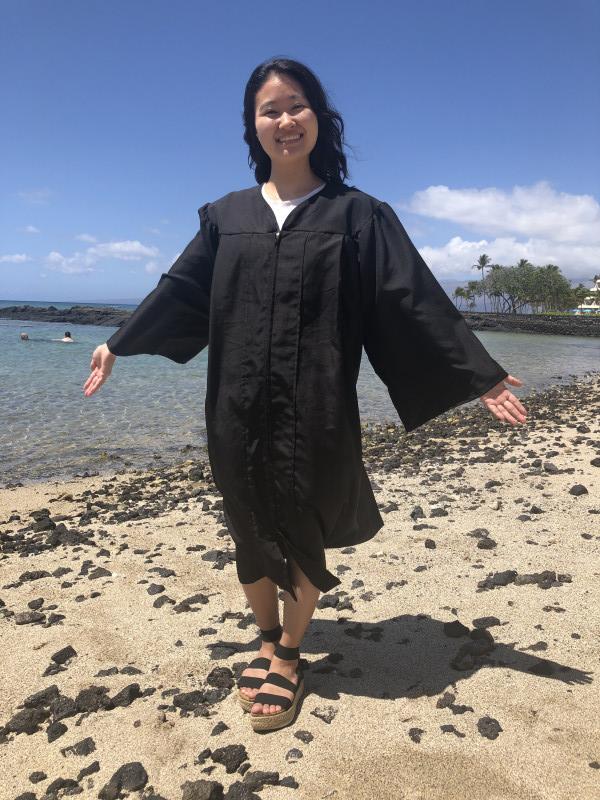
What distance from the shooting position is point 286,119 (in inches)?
96.7

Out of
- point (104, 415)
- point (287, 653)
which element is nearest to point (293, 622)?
point (287, 653)

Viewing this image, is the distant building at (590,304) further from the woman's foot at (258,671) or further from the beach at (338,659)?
the woman's foot at (258,671)

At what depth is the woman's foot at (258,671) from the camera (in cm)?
263

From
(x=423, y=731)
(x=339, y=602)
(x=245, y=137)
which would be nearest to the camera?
(x=423, y=731)

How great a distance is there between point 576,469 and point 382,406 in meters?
8.10

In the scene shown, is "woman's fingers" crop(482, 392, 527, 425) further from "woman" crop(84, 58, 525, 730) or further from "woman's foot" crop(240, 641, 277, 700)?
"woman's foot" crop(240, 641, 277, 700)

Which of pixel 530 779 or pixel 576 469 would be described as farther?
pixel 576 469

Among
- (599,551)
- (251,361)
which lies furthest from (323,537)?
(599,551)

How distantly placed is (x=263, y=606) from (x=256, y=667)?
0.27 meters

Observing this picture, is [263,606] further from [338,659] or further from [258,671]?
[338,659]

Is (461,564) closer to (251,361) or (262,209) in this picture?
(251,361)

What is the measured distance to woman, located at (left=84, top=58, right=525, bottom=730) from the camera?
234 centimetres

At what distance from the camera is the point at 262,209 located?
2.51m

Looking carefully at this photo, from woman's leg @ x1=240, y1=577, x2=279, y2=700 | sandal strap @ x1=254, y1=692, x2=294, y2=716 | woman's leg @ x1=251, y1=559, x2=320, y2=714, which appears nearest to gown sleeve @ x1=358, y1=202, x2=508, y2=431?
woman's leg @ x1=251, y1=559, x2=320, y2=714
